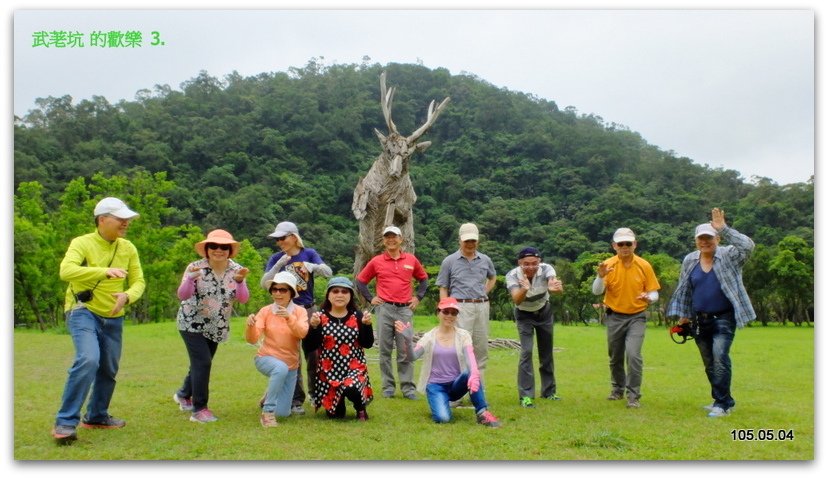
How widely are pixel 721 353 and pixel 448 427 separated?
2.59 meters

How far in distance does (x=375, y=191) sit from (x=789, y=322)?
25268mm

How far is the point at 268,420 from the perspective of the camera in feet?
19.2

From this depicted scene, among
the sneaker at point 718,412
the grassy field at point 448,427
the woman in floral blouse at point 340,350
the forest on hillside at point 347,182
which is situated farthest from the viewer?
the forest on hillside at point 347,182

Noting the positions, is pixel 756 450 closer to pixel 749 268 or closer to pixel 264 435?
pixel 264 435

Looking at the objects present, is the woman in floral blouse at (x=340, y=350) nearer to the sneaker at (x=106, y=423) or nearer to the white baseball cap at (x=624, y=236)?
the sneaker at (x=106, y=423)

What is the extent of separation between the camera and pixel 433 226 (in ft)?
110

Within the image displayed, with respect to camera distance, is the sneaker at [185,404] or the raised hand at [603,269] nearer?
the sneaker at [185,404]

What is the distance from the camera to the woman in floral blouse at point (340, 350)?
6158mm

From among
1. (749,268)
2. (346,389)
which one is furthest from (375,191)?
(749,268)

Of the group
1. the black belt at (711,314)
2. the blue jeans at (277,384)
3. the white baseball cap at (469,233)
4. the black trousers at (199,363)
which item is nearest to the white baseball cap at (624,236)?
the black belt at (711,314)

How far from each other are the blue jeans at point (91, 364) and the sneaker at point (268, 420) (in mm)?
1258

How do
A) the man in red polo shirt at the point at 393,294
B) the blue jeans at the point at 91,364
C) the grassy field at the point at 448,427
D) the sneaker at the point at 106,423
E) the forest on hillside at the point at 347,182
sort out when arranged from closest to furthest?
the grassy field at the point at 448,427, the blue jeans at the point at 91,364, the sneaker at the point at 106,423, the man in red polo shirt at the point at 393,294, the forest on hillside at the point at 347,182

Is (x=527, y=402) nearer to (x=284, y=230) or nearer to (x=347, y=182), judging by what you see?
(x=284, y=230)

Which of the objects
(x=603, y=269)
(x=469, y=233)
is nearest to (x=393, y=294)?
(x=469, y=233)
